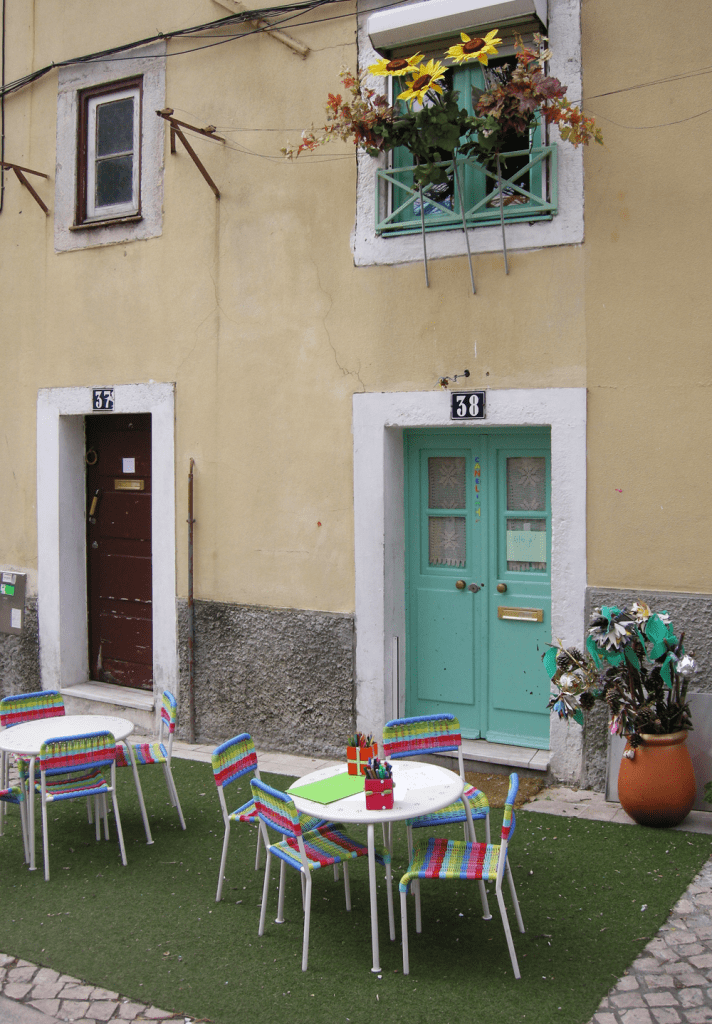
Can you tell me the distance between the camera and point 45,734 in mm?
5781

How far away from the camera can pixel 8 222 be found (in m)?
8.72

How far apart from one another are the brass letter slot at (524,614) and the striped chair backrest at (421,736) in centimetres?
153

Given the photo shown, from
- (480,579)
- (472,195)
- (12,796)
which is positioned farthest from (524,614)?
(12,796)

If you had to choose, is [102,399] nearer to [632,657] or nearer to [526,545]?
[526,545]

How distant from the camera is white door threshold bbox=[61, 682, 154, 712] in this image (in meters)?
8.06

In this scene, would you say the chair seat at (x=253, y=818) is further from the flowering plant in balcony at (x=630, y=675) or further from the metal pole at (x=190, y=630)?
the metal pole at (x=190, y=630)

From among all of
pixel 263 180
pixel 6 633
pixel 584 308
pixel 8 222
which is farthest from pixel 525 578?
pixel 8 222

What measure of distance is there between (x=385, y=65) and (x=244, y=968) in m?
5.08

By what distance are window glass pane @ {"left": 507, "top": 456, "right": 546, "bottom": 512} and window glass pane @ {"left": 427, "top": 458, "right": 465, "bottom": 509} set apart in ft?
1.14

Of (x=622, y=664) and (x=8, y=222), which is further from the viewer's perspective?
A: (x=8, y=222)

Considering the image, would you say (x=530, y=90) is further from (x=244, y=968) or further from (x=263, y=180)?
(x=244, y=968)

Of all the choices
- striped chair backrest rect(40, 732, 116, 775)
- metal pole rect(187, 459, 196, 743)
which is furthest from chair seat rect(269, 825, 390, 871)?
metal pole rect(187, 459, 196, 743)

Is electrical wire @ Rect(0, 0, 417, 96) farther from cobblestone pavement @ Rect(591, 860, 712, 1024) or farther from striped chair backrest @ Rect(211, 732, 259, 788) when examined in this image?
cobblestone pavement @ Rect(591, 860, 712, 1024)

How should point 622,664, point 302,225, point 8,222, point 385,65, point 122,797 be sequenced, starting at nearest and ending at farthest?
point 622,664
point 385,65
point 122,797
point 302,225
point 8,222
